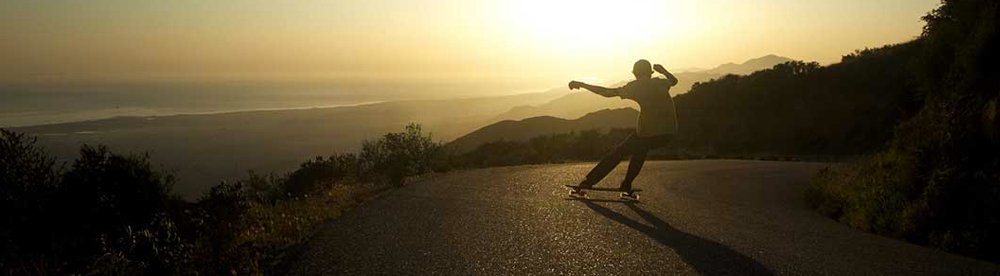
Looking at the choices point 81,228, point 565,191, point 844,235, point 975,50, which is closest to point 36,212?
point 81,228

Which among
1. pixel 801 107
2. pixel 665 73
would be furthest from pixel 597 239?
pixel 801 107

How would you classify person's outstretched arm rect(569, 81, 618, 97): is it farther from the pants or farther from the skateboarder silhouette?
the pants

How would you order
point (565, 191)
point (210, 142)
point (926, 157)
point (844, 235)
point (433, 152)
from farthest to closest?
point (210, 142) < point (433, 152) < point (565, 191) < point (926, 157) < point (844, 235)

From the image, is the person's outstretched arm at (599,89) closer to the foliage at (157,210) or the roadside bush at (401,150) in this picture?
the foliage at (157,210)

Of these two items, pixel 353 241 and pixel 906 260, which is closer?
pixel 906 260

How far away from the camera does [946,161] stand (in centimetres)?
704

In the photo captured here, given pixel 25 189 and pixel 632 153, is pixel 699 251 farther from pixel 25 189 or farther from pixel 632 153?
pixel 25 189

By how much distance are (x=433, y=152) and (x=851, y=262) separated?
15275mm

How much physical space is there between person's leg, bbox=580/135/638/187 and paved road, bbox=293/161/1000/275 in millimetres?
268

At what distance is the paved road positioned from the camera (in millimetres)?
5141

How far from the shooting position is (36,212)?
14484 millimetres

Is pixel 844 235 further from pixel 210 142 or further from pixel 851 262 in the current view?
pixel 210 142

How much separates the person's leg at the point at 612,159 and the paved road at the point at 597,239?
0.88ft

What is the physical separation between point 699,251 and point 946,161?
3390mm
